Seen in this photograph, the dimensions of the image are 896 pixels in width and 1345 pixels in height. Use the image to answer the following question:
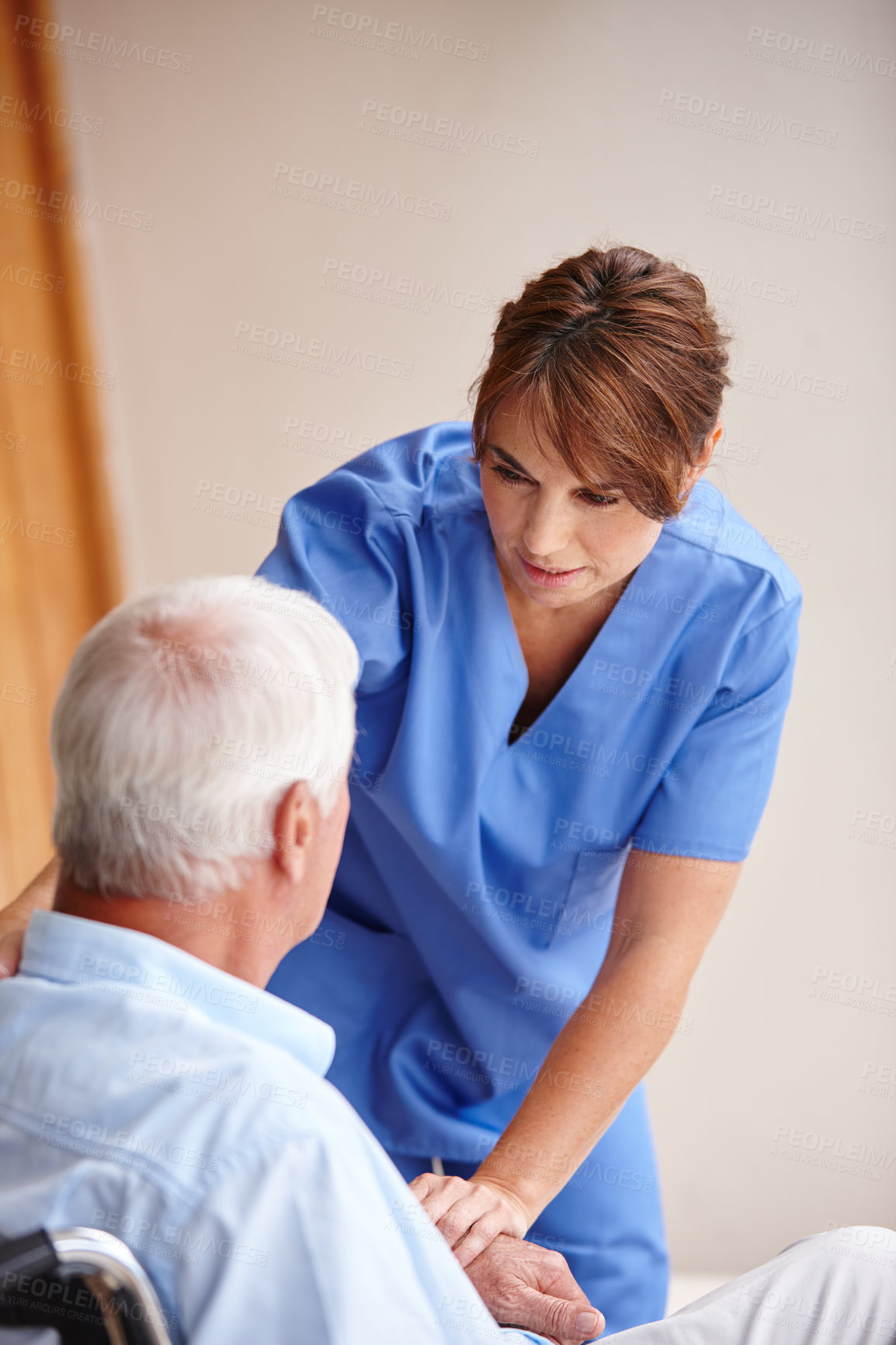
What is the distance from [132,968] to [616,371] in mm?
624

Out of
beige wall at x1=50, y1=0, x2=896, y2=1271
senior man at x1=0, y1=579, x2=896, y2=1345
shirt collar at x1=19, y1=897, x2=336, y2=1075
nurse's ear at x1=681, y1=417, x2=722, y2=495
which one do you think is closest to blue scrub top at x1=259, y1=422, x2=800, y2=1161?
nurse's ear at x1=681, y1=417, x2=722, y2=495

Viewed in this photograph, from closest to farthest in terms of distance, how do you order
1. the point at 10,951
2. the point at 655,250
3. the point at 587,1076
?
the point at 10,951 < the point at 587,1076 < the point at 655,250

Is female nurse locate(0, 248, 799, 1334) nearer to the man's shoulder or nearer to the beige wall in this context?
the man's shoulder

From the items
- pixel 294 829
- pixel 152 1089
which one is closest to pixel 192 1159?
pixel 152 1089

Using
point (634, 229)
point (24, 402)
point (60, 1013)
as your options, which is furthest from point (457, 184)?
point (60, 1013)

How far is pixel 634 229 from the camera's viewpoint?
1848 millimetres

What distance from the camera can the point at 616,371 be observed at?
3.15 ft

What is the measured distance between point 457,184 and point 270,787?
1466 millimetres

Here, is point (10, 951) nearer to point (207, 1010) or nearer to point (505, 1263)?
point (207, 1010)

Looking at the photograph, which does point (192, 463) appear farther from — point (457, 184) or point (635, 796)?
point (635, 796)

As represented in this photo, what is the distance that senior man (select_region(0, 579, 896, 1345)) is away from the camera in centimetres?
63

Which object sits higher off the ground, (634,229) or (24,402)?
(634,229)

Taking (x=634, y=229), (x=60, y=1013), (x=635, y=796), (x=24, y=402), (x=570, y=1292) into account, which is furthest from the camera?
(x=24, y=402)

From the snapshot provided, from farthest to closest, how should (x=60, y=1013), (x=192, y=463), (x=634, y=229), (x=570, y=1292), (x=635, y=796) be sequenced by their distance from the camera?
(x=192, y=463), (x=634, y=229), (x=635, y=796), (x=570, y=1292), (x=60, y=1013)
